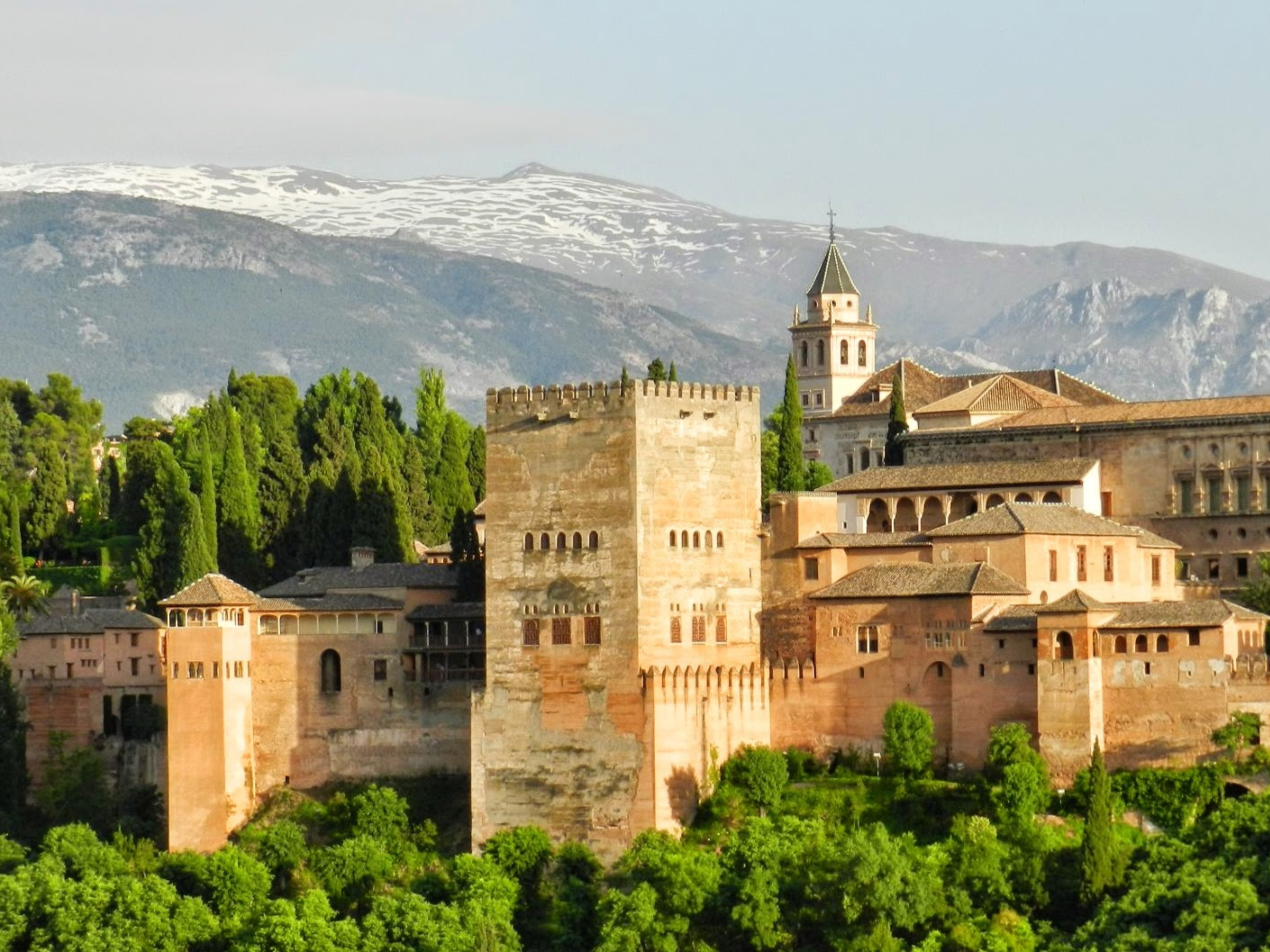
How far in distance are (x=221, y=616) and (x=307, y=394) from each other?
34.1m

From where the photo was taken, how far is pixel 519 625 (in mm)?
71250

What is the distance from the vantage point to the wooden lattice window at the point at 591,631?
70.4 metres

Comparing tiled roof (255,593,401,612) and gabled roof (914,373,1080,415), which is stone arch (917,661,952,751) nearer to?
tiled roof (255,593,401,612)

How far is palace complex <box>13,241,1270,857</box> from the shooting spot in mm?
68125

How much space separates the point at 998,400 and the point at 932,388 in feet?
22.9

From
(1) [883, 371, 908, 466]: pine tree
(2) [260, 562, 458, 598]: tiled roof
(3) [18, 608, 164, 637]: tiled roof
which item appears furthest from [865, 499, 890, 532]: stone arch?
(3) [18, 608, 164, 637]: tiled roof

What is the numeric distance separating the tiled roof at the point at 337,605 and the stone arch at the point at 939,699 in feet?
42.8

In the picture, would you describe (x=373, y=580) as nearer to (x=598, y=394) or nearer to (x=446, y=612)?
(x=446, y=612)

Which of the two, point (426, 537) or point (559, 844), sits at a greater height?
point (426, 537)

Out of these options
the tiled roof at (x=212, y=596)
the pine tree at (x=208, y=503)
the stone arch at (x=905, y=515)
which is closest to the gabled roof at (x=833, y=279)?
the pine tree at (x=208, y=503)

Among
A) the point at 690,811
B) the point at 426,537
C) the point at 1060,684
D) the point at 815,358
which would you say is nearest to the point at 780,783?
the point at 690,811

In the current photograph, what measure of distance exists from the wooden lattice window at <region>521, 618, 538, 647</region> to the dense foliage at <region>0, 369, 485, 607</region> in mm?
8401

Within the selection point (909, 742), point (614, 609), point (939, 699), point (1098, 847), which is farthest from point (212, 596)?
point (1098, 847)

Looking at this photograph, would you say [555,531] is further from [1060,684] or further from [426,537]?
[426,537]
